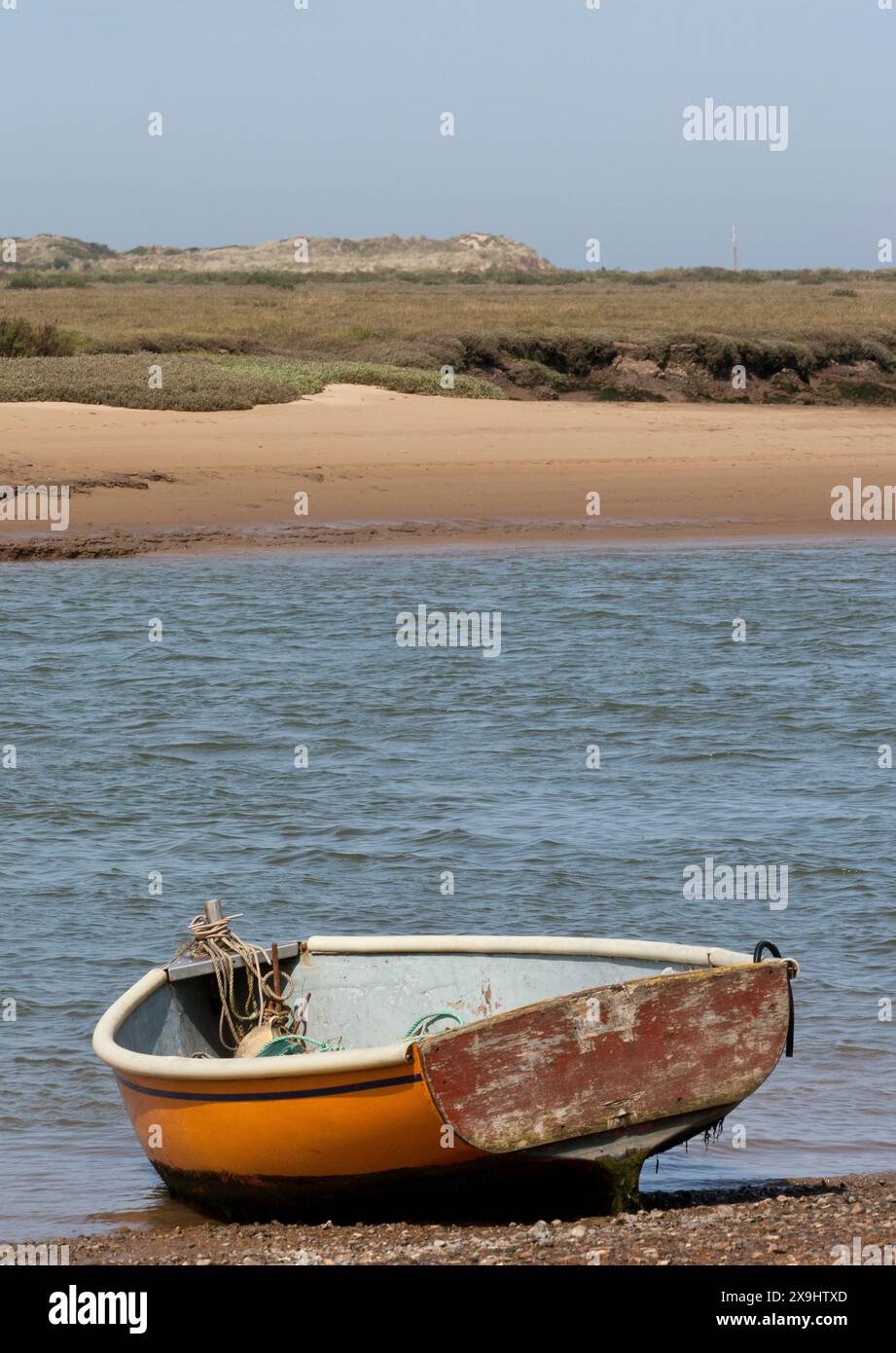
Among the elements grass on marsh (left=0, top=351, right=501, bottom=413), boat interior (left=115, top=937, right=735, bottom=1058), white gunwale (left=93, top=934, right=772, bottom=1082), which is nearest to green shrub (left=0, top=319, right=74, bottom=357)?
grass on marsh (left=0, top=351, right=501, bottom=413)

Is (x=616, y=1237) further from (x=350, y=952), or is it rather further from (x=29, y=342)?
(x=29, y=342)

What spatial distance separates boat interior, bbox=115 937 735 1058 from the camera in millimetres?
6656

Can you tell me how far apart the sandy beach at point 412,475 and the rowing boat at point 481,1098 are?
46.8 feet

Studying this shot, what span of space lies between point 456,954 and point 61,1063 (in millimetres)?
1818

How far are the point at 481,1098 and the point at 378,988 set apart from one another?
1541 millimetres

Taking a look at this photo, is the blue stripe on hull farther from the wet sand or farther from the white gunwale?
the wet sand

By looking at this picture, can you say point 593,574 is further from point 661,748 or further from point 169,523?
point 661,748

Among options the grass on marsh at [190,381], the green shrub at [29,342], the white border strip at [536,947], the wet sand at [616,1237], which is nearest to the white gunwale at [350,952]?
the white border strip at [536,947]

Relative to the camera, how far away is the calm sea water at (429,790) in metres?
7.36

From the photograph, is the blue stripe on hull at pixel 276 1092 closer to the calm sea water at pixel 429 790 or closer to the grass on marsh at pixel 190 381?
the calm sea water at pixel 429 790

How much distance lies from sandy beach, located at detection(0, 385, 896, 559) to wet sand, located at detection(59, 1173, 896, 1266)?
14471 mm

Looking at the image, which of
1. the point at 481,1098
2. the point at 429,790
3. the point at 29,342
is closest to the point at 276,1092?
the point at 481,1098

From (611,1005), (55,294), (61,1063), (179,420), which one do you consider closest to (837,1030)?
(611,1005)

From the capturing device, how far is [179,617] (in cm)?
1697
